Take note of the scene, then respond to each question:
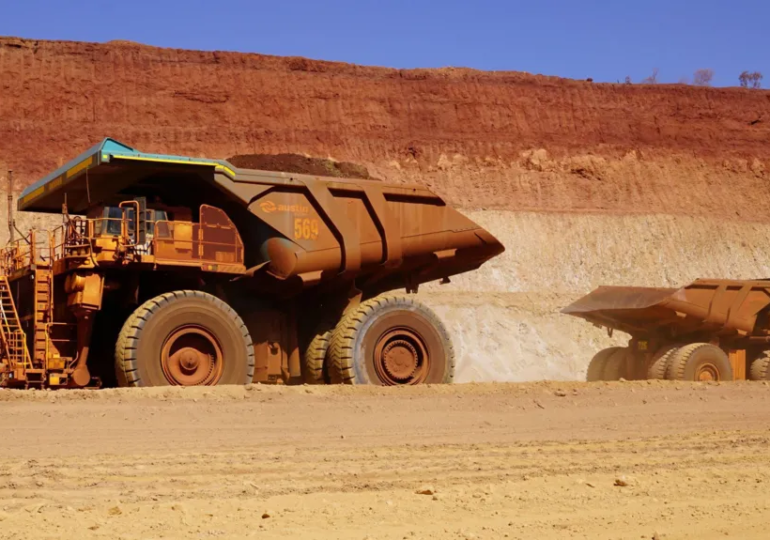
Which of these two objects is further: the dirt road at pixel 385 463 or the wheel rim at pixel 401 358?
the wheel rim at pixel 401 358

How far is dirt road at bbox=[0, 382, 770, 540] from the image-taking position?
6.63m

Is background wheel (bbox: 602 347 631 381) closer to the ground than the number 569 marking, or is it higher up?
closer to the ground

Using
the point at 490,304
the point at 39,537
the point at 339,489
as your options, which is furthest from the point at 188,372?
the point at 490,304

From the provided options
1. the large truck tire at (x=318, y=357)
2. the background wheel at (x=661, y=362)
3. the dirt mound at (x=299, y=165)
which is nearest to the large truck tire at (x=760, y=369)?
the background wheel at (x=661, y=362)

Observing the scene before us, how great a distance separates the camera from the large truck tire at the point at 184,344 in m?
12.8

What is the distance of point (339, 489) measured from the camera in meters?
7.66

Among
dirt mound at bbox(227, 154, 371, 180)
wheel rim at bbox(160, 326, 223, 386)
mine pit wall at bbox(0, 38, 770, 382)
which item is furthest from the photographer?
mine pit wall at bbox(0, 38, 770, 382)

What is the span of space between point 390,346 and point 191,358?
10.5 feet

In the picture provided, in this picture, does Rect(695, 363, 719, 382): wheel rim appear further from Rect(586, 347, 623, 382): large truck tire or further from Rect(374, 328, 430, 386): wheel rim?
Rect(374, 328, 430, 386): wheel rim

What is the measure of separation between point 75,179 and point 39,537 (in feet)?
29.3

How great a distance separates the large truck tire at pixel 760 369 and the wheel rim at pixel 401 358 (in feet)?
26.5

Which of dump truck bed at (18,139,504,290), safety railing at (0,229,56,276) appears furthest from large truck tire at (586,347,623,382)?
safety railing at (0,229,56,276)

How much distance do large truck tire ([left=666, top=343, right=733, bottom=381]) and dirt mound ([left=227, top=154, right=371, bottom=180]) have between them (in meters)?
15.2

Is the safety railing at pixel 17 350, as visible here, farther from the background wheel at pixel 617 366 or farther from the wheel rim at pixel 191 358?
the background wheel at pixel 617 366
